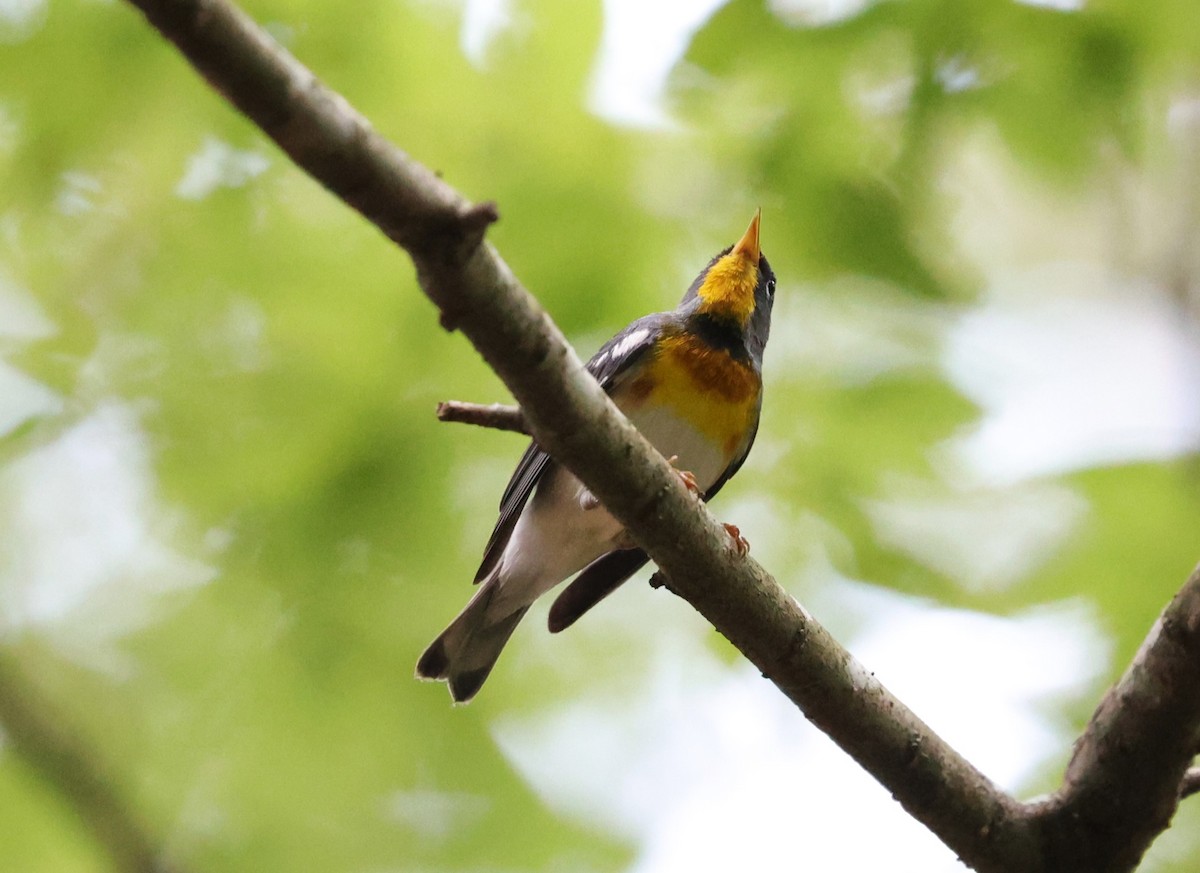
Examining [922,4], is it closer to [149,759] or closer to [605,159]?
[605,159]

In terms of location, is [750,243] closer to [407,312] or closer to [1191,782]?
Answer: [407,312]

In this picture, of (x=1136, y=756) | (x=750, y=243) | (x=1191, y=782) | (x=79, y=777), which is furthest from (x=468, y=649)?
(x=1191, y=782)

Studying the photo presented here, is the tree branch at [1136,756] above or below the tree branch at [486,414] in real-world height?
below

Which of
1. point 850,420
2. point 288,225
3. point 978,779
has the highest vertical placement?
point 288,225

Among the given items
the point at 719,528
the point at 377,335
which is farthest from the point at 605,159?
the point at 719,528

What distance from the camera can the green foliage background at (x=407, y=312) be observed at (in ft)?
13.1

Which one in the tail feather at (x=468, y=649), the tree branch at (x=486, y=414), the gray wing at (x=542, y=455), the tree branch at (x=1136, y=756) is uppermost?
the gray wing at (x=542, y=455)

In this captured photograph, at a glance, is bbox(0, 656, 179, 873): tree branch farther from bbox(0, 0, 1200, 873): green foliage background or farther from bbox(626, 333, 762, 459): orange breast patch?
bbox(626, 333, 762, 459): orange breast patch

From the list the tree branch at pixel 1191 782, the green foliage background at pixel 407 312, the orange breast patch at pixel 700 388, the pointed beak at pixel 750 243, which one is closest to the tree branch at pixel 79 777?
the green foliage background at pixel 407 312

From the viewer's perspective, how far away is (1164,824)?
292 cm

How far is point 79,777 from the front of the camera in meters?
3.88

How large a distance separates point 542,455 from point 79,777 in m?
1.97

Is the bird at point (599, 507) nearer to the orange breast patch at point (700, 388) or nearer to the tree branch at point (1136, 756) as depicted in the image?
the orange breast patch at point (700, 388)

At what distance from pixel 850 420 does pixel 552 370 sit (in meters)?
2.56
